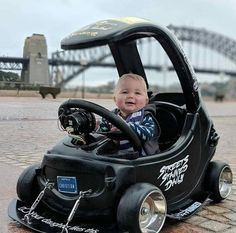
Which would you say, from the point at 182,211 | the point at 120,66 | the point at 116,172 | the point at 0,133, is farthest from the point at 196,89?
the point at 0,133

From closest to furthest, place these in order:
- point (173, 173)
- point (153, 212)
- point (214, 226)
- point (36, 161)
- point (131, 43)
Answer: point (153, 212)
point (173, 173)
point (214, 226)
point (131, 43)
point (36, 161)

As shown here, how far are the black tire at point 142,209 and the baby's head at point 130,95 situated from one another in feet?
2.32

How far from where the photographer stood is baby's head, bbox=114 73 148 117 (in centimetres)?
363

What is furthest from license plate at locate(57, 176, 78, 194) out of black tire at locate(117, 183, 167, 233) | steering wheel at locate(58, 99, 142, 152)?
steering wheel at locate(58, 99, 142, 152)

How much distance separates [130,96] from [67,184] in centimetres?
83

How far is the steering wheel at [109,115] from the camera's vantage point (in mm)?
3148

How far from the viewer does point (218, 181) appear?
416cm

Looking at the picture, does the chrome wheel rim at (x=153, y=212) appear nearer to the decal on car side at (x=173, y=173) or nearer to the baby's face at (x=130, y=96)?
the decal on car side at (x=173, y=173)

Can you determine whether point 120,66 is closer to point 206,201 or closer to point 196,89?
point 196,89

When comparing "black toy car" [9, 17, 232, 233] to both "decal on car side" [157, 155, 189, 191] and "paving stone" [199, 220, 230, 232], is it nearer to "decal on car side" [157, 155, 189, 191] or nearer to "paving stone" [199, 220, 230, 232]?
"decal on car side" [157, 155, 189, 191]

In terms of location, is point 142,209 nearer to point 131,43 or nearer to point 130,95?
point 130,95

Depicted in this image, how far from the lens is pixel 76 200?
10.7ft

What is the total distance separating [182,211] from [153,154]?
581 millimetres

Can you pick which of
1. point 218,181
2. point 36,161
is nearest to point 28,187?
point 218,181
